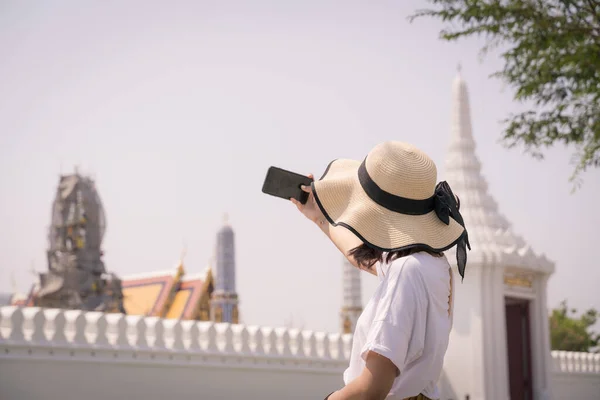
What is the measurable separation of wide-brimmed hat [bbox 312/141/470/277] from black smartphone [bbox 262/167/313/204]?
10 centimetres

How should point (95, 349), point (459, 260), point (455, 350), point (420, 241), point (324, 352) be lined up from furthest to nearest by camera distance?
point (455, 350)
point (324, 352)
point (95, 349)
point (459, 260)
point (420, 241)

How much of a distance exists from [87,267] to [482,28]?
50.9 feet

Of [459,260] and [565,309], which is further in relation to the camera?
[565,309]

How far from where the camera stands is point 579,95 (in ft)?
34.4

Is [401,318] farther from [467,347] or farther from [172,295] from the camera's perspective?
[172,295]

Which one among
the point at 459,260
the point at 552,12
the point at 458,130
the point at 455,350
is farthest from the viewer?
the point at 458,130

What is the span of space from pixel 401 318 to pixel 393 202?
35cm

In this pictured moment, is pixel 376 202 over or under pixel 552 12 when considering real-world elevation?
under

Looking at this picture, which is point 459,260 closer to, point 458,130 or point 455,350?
point 455,350

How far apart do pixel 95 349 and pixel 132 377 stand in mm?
572

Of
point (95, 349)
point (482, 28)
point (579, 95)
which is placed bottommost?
point (95, 349)

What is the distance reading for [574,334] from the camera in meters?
26.4

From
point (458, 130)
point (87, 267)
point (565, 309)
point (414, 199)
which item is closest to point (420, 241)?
point (414, 199)

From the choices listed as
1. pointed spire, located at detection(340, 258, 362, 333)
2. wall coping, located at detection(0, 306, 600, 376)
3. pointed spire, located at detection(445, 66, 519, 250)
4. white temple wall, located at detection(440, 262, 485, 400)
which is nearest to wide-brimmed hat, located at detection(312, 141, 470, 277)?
wall coping, located at detection(0, 306, 600, 376)
